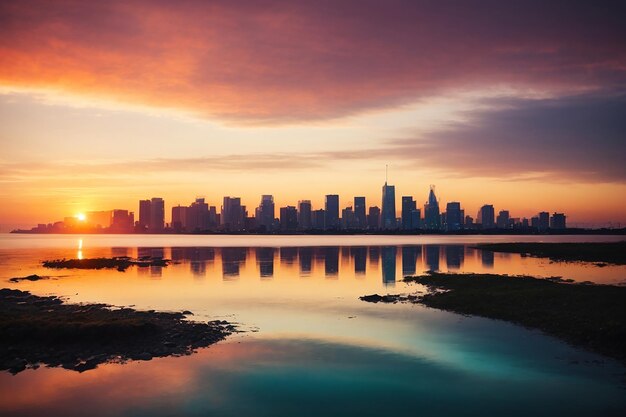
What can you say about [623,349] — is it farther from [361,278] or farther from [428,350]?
[361,278]

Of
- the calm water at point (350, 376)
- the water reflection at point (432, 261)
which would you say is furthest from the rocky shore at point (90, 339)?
the water reflection at point (432, 261)

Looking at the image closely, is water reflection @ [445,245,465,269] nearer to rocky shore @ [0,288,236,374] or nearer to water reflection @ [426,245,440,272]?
water reflection @ [426,245,440,272]

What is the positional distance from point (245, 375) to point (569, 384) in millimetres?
16636

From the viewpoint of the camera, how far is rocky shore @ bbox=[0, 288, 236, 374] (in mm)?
27922

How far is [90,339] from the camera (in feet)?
103

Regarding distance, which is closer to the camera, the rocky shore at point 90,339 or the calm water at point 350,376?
the calm water at point 350,376

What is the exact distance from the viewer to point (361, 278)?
243ft

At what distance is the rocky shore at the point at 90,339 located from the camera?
27922 millimetres

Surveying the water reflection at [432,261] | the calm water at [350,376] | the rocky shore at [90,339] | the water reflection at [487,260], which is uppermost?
the rocky shore at [90,339]

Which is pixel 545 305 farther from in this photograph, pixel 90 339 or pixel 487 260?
pixel 487 260

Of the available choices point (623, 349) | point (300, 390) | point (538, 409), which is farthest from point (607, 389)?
point (300, 390)

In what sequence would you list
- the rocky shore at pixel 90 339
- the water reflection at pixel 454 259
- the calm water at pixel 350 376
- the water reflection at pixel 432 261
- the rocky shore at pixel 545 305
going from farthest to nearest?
the water reflection at pixel 454 259 → the water reflection at pixel 432 261 → the rocky shore at pixel 545 305 → the rocky shore at pixel 90 339 → the calm water at pixel 350 376

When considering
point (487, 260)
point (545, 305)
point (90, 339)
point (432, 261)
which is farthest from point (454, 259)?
point (90, 339)

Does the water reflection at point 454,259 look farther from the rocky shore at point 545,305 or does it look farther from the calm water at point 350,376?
the calm water at point 350,376
